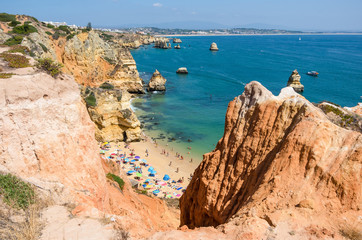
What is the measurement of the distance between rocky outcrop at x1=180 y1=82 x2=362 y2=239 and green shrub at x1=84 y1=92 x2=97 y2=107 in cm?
2782

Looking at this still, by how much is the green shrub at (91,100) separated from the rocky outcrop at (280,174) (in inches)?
1095

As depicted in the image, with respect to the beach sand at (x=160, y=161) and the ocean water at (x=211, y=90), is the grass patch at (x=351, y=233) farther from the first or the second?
the ocean water at (x=211, y=90)

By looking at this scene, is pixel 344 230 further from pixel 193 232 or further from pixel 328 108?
pixel 328 108

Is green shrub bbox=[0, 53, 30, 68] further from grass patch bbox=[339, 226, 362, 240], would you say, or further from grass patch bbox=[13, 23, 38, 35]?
grass patch bbox=[13, 23, 38, 35]

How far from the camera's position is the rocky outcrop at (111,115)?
128 ft

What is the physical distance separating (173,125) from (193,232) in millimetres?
44444

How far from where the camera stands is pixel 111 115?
40500 mm

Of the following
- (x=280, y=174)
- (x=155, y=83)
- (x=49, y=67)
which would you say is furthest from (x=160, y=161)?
(x=155, y=83)

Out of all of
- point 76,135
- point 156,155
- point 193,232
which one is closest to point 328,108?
point 193,232

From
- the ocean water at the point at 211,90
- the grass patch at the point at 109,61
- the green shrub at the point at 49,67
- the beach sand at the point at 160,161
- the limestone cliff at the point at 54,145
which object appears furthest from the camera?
the grass patch at the point at 109,61

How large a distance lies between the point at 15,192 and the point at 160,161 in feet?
100.0

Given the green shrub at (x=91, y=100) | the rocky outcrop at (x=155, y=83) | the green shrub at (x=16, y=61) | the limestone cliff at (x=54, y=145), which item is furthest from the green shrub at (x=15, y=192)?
the rocky outcrop at (x=155, y=83)

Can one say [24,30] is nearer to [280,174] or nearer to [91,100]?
[91,100]

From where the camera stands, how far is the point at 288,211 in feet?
31.2
